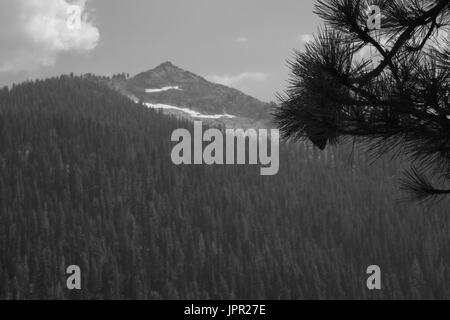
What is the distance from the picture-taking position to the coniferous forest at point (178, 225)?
107188 millimetres

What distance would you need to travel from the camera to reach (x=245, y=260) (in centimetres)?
12088

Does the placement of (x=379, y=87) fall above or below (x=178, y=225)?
above

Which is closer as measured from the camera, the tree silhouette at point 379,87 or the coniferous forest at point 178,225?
the tree silhouette at point 379,87

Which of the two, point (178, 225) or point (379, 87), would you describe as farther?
point (178, 225)

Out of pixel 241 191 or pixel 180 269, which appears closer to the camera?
pixel 180 269

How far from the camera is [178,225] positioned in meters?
133

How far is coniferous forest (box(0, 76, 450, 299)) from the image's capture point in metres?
107

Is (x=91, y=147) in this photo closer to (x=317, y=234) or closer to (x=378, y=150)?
(x=317, y=234)

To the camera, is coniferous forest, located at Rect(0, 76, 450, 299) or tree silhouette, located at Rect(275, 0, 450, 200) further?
coniferous forest, located at Rect(0, 76, 450, 299)

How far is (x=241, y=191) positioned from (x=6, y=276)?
74.2 meters
